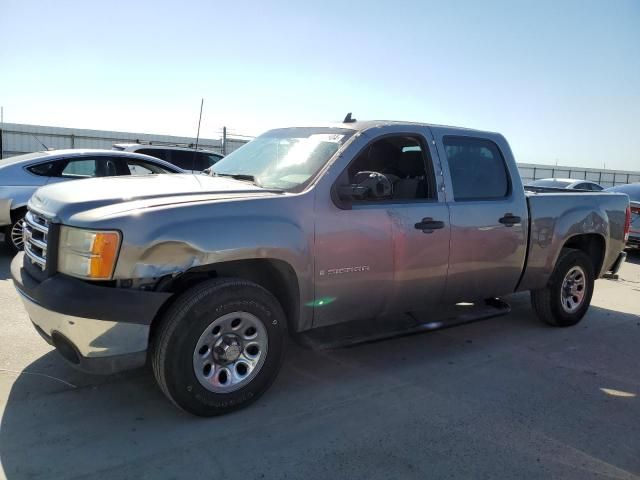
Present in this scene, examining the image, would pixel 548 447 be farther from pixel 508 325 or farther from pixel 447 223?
pixel 508 325

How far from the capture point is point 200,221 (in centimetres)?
312

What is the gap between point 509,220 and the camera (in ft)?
15.7

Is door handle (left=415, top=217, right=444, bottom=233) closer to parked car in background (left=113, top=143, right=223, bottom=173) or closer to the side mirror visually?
the side mirror

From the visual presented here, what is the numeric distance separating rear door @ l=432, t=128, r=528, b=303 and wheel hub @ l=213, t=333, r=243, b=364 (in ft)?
6.53

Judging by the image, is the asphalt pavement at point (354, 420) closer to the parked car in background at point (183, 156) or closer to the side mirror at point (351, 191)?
the side mirror at point (351, 191)

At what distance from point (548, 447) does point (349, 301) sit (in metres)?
1.59

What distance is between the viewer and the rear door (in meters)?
4.47

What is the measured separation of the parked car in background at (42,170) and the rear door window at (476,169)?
539 centimetres

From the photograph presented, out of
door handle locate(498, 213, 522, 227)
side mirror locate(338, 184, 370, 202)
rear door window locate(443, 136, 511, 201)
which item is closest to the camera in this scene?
side mirror locate(338, 184, 370, 202)

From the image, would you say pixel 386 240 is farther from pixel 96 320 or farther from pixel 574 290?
pixel 574 290

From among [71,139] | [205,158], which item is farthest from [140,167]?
[71,139]

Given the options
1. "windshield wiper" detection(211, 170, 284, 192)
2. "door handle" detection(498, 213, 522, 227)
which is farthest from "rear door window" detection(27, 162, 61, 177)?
"door handle" detection(498, 213, 522, 227)

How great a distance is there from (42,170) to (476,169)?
20.6 ft

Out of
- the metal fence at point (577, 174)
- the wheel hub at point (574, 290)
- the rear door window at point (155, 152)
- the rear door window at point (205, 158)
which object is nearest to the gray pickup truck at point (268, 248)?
the wheel hub at point (574, 290)
